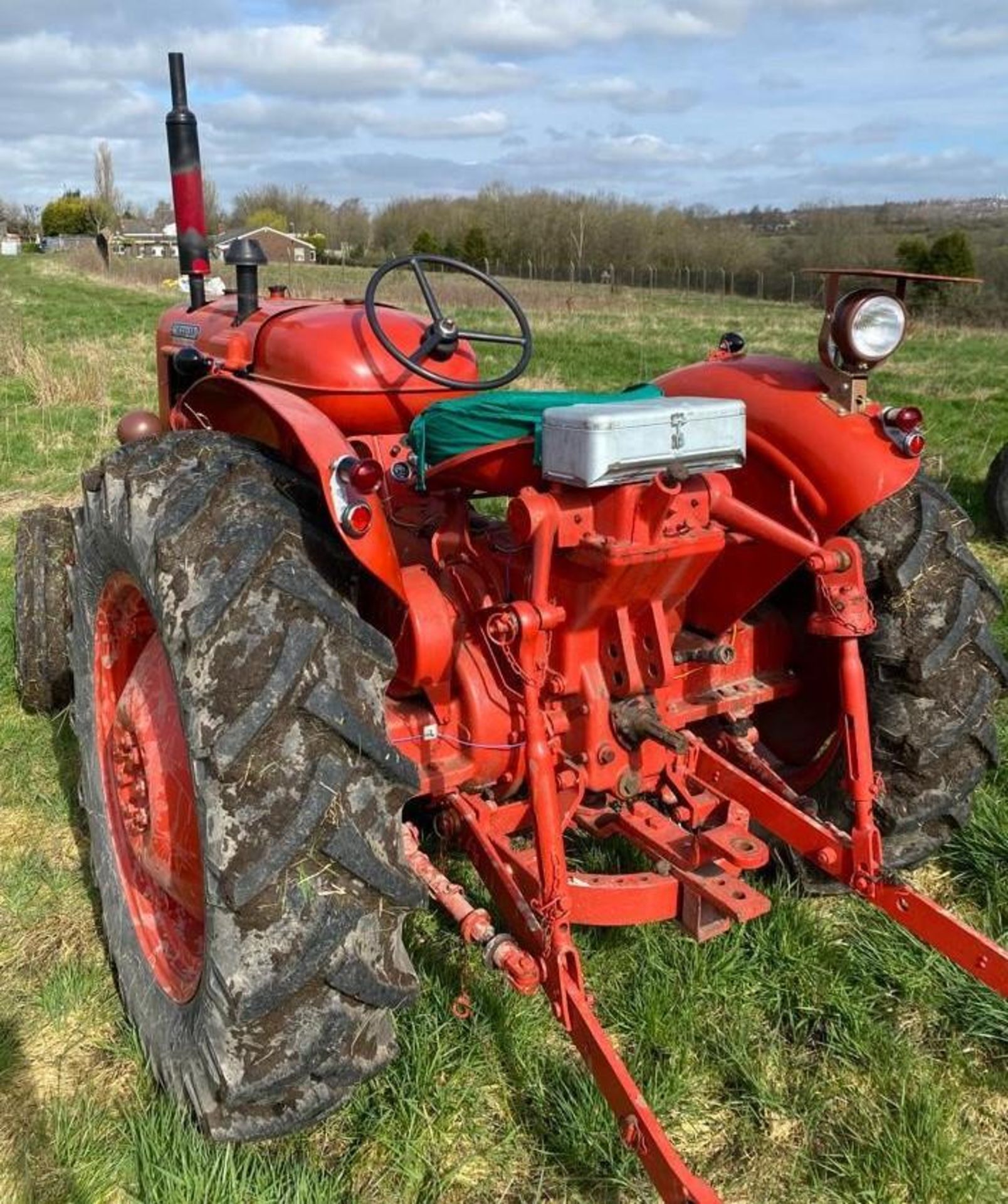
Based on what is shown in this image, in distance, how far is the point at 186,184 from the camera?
3.87 m

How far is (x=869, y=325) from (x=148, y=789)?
1913 mm

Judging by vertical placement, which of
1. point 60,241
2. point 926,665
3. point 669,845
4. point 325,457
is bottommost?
point 669,845

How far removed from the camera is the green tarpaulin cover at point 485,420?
217cm

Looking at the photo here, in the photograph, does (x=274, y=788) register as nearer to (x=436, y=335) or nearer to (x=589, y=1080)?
(x=589, y=1080)

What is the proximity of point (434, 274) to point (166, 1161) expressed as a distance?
3172 centimetres

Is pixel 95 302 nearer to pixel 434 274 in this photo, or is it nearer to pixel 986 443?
pixel 434 274

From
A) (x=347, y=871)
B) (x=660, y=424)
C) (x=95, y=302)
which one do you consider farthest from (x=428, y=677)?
(x=95, y=302)

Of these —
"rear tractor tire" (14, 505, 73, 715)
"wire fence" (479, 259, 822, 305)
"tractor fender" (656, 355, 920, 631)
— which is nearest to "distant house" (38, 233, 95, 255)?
"wire fence" (479, 259, 822, 305)

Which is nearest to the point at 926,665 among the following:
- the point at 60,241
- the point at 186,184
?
the point at 186,184

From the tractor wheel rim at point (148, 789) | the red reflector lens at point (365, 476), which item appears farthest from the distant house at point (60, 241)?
the red reflector lens at point (365, 476)

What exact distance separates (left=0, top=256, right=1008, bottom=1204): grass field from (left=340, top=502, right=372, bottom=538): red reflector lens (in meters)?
1.25

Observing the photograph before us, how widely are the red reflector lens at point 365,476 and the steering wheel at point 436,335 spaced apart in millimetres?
929

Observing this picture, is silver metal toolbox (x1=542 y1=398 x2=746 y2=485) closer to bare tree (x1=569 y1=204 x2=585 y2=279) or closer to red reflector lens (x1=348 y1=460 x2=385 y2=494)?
red reflector lens (x1=348 y1=460 x2=385 y2=494)

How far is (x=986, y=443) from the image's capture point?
32.4ft
